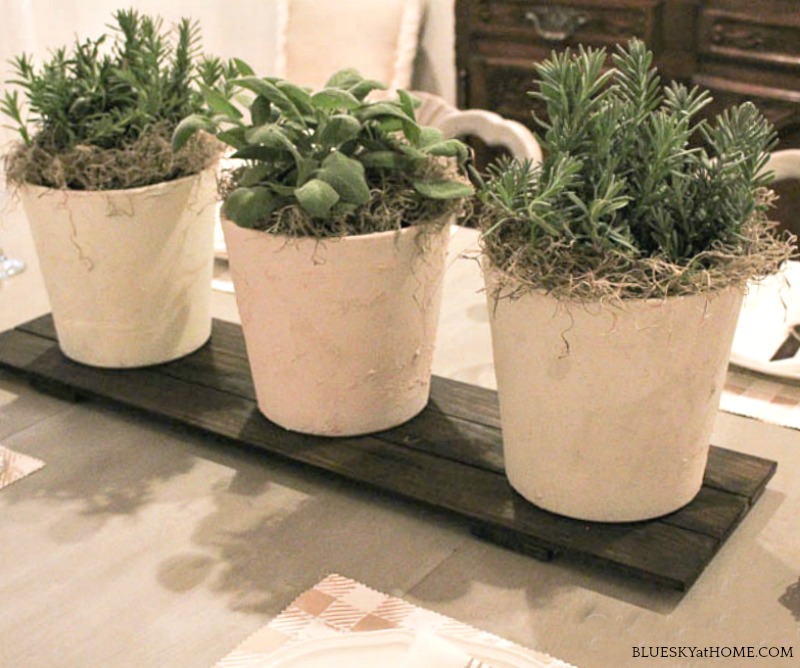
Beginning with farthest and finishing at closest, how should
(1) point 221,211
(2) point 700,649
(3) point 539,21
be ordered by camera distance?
(3) point 539,21 < (1) point 221,211 < (2) point 700,649

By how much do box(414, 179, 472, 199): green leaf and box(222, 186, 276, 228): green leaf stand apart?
0.12 meters

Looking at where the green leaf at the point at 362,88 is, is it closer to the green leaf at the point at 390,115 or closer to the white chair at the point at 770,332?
the green leaf at the point at 390,115

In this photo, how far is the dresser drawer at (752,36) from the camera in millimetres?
2061

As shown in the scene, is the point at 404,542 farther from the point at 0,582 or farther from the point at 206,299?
the point at 206,299

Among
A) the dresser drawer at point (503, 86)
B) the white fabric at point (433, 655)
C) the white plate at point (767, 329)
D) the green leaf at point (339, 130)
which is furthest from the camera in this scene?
the dresser drawer at point (503, 86)

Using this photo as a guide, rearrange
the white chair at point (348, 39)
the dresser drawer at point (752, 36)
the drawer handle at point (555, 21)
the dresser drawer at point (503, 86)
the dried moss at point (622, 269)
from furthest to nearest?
1. the white chair at point (348, 39)
2. the dresser drawer at point (503, 86)
3. the drawer handle at point (555, 21)
4. the dresser drawer at point (752, 36)
5. the dried moss at point (622, 269)

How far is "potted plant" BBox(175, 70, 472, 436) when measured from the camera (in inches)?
33.3

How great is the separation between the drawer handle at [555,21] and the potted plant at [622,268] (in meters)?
Answer: 1.69

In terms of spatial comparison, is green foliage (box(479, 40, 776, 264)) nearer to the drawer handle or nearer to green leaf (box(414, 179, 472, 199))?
green leaf (box(414, 179, 472, 199))

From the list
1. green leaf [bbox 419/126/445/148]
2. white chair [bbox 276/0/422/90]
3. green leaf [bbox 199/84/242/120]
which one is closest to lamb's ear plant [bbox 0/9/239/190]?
green leaf [bbox 199/84/242/120]

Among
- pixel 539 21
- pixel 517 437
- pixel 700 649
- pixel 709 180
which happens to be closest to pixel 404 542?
pixel 517 437

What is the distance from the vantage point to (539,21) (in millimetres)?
2451

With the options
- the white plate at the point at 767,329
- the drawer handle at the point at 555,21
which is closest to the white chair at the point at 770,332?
the white plate at the point at 767,329

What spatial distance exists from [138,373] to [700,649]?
608 millimetres
